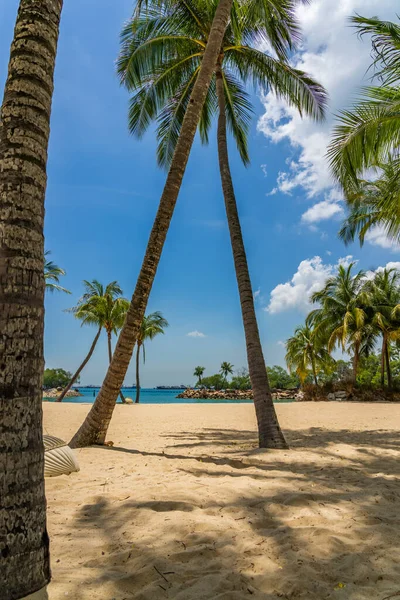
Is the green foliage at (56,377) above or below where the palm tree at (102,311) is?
below

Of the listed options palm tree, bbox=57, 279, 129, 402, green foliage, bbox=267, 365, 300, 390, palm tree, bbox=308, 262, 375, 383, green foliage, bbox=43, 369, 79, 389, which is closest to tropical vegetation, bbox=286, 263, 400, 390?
palm tree, bbox=308, 262, 375, 383

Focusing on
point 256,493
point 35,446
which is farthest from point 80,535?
point 256,493

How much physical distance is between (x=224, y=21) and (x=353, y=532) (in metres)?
7.90

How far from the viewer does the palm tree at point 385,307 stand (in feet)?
86.5

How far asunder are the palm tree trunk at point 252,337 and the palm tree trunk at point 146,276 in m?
1.82

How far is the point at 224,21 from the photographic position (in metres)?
6.78

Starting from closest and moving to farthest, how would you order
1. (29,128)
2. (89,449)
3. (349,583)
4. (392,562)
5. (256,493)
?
1. (29,128)
2. (349,583)
3. (392,562)
4. (256,493)
5. (89,449)

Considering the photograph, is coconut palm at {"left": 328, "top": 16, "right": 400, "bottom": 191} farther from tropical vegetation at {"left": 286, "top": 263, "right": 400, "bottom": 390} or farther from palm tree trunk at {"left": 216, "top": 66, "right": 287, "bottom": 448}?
tropical vegetation at {"left": 286, "top": 263, "right": 400, "bottom": 390}

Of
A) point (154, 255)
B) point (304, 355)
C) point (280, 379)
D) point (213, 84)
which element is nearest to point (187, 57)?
point (213, 84)

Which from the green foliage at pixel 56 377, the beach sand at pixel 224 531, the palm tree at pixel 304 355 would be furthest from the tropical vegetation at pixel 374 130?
the green foliage at pixel 56 377

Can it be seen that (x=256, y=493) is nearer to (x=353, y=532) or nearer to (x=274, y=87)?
(x=353, y=532)

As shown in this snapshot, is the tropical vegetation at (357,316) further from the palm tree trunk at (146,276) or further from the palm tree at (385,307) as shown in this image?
the palm tree trunk at (146,276)

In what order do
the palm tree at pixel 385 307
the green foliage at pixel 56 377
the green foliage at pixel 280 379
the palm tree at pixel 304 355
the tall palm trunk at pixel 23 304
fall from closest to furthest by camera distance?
the tall palm trunk at pixel 23 304 → the palm tree at pixel 385 307 → the palm tree at pixel 304 355 → the green foliage at pixel 280 379 → the green foliage at pixel 56 377

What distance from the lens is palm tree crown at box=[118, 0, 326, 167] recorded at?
29.1 feet
